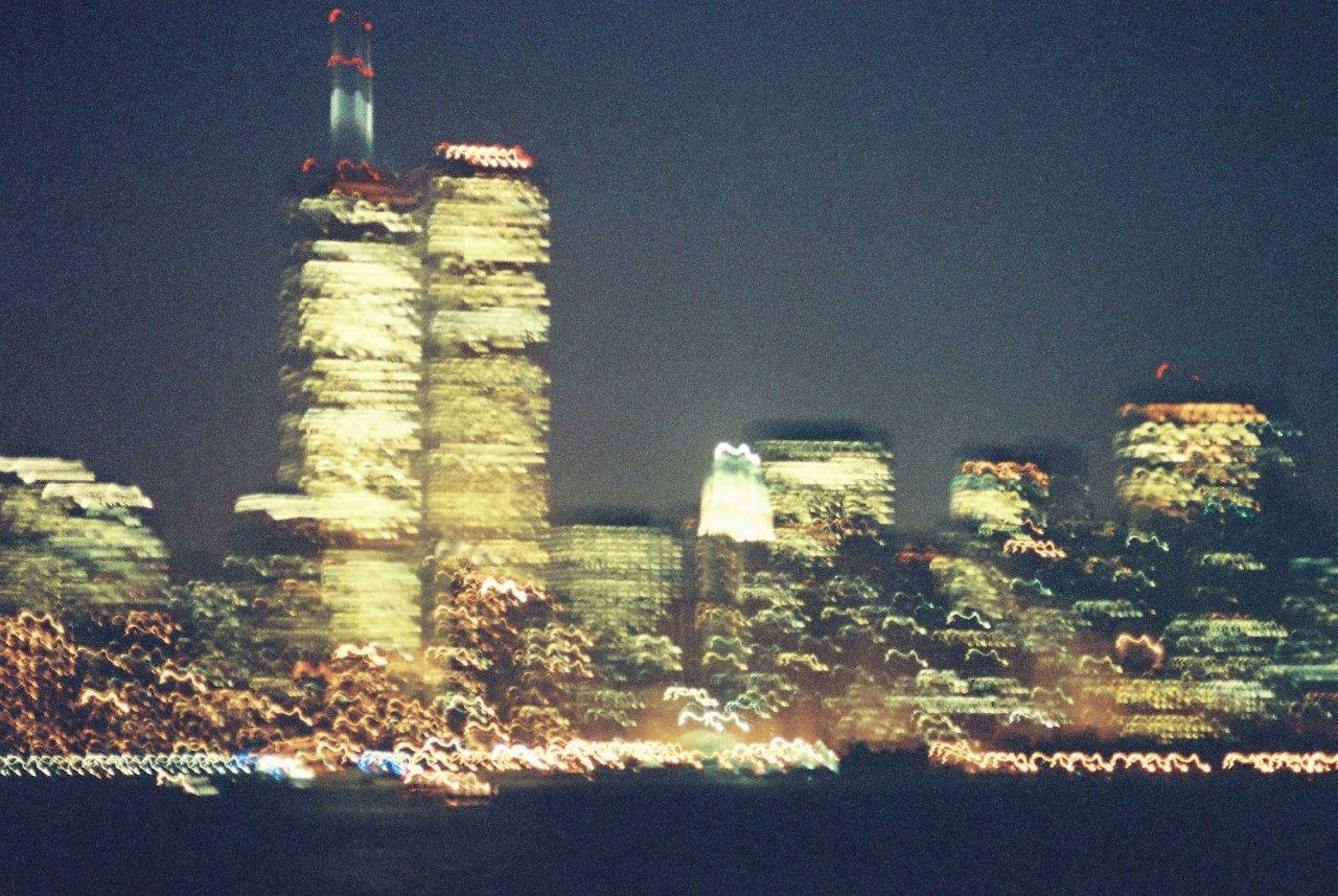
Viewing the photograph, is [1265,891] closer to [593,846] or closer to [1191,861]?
[1191,861]

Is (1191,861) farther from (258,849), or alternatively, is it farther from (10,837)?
(10,837)

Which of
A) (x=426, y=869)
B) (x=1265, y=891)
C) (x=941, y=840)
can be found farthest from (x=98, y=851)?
(x=1265, y=891)

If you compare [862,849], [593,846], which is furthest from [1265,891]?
[593,846]

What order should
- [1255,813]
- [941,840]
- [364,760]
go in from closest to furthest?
[941,840], [1255,813], [364,760]

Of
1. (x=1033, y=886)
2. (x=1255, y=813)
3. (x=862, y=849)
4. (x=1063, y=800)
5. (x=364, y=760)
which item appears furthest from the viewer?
(x=364, y=760)

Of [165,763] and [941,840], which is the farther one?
[165,763]

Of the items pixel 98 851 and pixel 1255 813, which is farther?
pixel 1255 813
